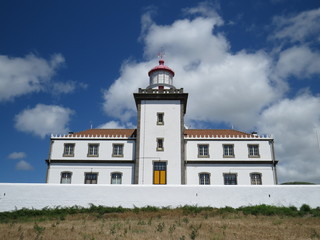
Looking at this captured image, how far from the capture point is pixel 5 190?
74.5 feet

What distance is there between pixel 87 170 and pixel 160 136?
281 inches

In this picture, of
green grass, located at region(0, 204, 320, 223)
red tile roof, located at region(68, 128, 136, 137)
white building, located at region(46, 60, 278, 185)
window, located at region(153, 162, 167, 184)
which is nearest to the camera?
green grass, located at region(0, 204, 320, 223)

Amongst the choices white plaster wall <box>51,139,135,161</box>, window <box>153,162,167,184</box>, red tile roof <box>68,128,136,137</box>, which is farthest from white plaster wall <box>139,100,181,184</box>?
red tile roof <box>68,128,136,137</box>

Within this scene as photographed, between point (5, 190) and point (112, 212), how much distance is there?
7.92m

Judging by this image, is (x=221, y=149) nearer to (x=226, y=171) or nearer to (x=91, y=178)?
(x=226, y=171)

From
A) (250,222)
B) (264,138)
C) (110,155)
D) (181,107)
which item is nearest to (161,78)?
(181,107)

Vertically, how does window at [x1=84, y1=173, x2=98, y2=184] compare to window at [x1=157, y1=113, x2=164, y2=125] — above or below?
below

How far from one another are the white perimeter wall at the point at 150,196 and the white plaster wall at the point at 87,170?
19.2 ft

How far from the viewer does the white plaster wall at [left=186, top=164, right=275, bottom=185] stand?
28.4 metres

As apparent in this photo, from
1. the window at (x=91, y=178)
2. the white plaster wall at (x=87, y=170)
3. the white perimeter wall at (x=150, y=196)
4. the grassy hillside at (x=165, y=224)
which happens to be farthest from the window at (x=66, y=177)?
the grassy hillside at (x=165, y=224)

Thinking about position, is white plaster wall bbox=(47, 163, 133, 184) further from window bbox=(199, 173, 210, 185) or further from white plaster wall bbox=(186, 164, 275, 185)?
window bbox=(199, 173, 210, 185)

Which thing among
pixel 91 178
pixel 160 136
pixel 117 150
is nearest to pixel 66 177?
pixel 91 178

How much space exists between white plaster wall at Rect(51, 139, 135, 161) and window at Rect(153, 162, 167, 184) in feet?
8.31

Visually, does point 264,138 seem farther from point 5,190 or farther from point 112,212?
point 5,190
